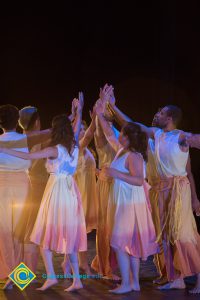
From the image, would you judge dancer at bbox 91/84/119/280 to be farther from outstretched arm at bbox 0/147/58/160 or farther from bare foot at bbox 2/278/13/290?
bare foot at bbox 2/278/13/290

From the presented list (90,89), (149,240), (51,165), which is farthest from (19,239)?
(90,89)

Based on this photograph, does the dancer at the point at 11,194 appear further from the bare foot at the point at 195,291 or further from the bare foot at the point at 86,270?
the bare foot at the point at 195,291

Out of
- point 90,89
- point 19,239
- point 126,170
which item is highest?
point 90,89

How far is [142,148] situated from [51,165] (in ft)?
2.71

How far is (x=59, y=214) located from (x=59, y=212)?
0.02m

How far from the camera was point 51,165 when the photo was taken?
525 centimetres

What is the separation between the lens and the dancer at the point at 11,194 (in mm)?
5379

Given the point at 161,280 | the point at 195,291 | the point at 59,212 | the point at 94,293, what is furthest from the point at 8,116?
the point at 195,291

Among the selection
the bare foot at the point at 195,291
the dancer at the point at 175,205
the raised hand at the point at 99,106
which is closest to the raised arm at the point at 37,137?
the raised hand at the point at 99,106

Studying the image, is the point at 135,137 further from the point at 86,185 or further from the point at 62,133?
the point at 86,185

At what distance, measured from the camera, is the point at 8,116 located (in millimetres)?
5359

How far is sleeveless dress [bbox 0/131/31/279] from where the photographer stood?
17.7 feet

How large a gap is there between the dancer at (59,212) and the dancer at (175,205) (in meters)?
0.84

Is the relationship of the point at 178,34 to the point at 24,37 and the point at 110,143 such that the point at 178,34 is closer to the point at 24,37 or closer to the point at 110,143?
the point at 24,37
